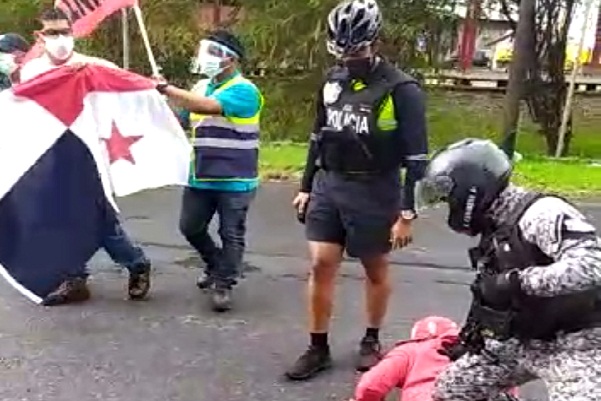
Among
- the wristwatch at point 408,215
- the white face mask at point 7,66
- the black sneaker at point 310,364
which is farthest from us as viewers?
the white face mask at point 7,66

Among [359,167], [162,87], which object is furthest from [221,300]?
[359,167]

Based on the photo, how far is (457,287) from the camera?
6.93 metres

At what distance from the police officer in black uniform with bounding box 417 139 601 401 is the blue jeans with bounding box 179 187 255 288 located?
8.43 ft

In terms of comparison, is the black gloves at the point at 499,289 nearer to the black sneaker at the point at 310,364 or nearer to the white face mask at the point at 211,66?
the black sneaker at the point at 310,364

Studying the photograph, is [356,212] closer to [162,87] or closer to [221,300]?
[162,87]

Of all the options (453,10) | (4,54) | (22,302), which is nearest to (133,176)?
(22,302)

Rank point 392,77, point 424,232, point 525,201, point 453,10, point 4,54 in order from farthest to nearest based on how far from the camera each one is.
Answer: point 453,10
point 424,232
point 4,54
point 392,77
point 525,201

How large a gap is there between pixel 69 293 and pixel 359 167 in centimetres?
210

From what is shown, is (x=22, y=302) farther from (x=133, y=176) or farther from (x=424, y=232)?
(x=424, y=232)

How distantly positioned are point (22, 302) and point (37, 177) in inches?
31.9

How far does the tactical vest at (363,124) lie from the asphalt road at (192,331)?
39.3 inches

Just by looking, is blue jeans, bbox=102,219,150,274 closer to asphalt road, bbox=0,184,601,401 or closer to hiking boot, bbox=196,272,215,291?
asphalt road, bbox=0,184,601,401

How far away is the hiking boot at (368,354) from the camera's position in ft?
17.1

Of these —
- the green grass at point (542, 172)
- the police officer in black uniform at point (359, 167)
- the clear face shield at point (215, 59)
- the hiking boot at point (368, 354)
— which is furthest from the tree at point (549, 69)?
the police officer in black uniform at point (359, 167)
